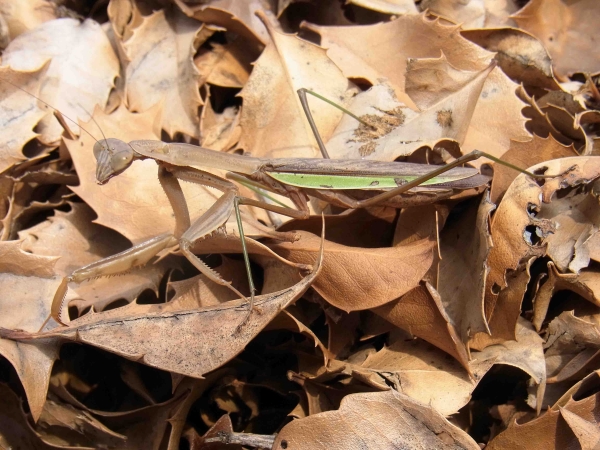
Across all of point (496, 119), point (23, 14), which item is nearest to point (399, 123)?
point (496, 119)

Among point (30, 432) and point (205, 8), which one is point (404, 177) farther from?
point (30, 432)

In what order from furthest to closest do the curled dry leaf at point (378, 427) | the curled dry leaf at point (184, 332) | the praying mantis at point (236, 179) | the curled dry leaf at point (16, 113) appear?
1. the curled dry leaf at point (16, 113)
2. the praying mantis at point (236, 179)
3. the curled dry leaf at point (184, 332)
4. the curled dry leaf at point (378, 427)

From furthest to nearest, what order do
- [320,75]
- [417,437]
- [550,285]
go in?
[320,75]
[550,285]
[417,437]

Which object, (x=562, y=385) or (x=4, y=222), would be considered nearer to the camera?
(x=562, y=385)

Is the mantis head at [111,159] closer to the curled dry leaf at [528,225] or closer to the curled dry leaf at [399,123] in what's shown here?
the curled dry leaf at [399,123]

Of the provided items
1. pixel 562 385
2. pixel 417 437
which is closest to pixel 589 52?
pixel 562 385

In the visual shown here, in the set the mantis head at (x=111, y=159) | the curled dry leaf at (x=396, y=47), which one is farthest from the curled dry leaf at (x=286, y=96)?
the mantis head at (x=111, y=159)

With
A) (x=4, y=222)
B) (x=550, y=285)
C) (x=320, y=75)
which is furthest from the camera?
(x=320, y=75)
